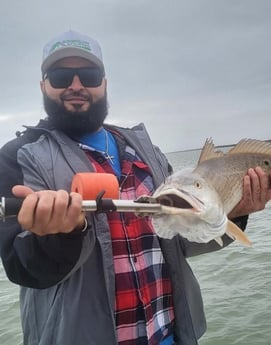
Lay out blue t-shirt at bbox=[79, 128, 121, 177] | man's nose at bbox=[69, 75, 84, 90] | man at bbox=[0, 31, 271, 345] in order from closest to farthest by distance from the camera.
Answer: man at bbox=[0, 31, 271, 345], blue t-shirt at bbox=[79, 128, 121, 177], man's nose at bbox=[69, 75, 84, 90]

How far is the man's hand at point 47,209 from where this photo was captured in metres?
2.16

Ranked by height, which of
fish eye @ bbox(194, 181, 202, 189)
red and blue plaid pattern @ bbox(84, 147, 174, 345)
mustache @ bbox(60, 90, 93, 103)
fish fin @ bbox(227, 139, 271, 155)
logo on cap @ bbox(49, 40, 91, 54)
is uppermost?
logo on cap @ bbox(49, 40, 91, 54)

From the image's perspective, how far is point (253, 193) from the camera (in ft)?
11.5

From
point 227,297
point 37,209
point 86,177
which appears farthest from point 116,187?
point 227,297

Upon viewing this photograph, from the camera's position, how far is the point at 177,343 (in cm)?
327

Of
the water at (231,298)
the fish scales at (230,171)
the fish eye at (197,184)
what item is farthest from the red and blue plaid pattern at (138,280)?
the water at (231,298)

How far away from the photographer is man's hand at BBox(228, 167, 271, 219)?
11.5 feet

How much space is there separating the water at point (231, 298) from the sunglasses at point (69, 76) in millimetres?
5009

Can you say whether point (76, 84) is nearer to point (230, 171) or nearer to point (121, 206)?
point (230, 171)

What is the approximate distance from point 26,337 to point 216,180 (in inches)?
65.3

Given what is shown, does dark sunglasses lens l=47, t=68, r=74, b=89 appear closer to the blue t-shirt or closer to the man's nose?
the man's nose

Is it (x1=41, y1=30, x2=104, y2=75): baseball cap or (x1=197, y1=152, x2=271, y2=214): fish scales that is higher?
(x1=41, y1=30, x2=104, y2=75): baseball cap

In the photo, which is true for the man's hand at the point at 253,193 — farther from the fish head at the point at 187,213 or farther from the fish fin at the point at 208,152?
the fish head at the point at 187,213

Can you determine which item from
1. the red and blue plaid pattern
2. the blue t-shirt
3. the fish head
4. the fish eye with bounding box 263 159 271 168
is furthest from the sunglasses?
the fish eye with bounding box 263 159 271 168
